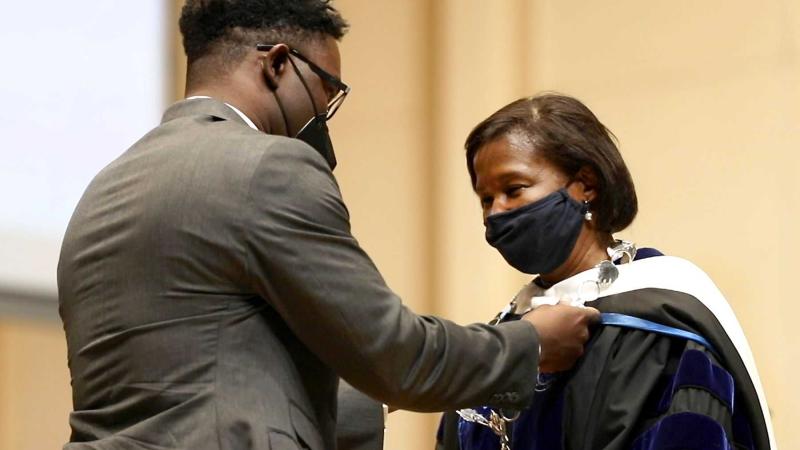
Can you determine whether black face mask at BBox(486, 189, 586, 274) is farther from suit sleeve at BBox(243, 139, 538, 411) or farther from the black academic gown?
suit sleeve at BBox(243, 139, 538, 411)

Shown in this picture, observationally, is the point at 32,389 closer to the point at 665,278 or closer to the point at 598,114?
the point at 598,114

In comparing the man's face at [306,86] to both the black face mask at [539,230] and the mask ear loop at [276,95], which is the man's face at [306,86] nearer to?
the mask ear loop at [276,95]

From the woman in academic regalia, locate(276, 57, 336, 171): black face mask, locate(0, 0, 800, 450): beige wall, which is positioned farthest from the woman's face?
locate(0, 0, 800, 450): beige wall

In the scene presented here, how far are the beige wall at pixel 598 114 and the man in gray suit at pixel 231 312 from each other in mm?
2143

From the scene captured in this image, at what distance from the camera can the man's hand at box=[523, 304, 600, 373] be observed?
242 cm

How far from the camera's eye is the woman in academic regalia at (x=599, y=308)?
2582 mm

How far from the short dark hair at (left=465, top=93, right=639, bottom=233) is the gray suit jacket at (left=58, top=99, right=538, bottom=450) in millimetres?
788

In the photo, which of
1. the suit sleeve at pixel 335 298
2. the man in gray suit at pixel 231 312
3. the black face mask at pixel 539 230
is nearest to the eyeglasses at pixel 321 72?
the man in gray suit at pixel 231 312

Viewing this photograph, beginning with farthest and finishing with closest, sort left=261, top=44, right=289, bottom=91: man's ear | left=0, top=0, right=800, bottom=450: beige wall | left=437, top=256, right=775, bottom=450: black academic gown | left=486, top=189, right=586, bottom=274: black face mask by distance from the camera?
left=0, top=0, right=800, bottom=450: beige wall → left=486, top=189, right=586, bottom=274: black face mask → left=437, top=256, right=775, bottom=450: black academic gown → left=261, top=44, right=289, bottom=91: man's ear

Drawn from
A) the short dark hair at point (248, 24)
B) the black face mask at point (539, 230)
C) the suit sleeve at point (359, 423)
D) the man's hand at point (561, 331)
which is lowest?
the suit sleeve at point (359, 423)

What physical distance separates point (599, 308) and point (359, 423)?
1.88 feet

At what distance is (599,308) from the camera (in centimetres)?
275

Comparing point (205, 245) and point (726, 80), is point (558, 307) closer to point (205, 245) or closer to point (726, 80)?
point (205, 245)

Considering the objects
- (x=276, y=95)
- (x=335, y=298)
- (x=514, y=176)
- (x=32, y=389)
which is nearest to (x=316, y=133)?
(x=276, y=95)
